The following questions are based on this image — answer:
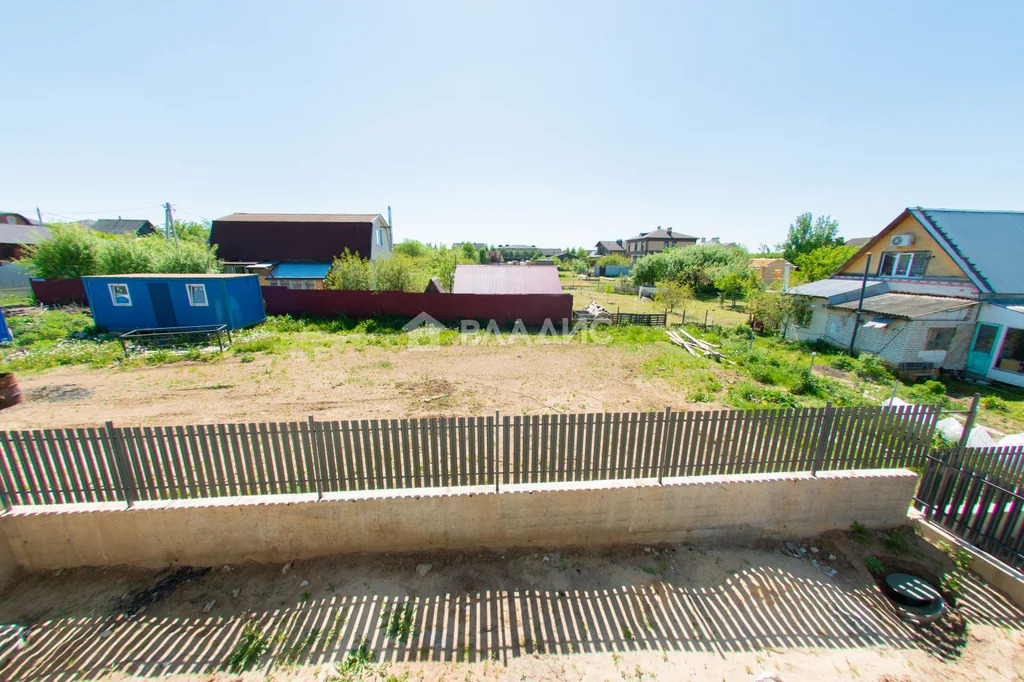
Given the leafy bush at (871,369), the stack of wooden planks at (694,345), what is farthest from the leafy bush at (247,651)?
the leafy bush at (871,369)

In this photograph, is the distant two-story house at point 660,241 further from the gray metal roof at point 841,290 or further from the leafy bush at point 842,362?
the leafy bush at point 842,362

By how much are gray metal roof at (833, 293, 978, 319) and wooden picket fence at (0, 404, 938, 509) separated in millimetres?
11785

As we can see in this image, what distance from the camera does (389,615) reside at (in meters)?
3.96

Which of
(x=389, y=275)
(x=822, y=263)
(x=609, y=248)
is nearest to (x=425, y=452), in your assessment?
(x=389, y=275)

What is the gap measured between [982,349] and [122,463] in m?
23.4

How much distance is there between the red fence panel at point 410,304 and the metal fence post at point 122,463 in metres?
15.4

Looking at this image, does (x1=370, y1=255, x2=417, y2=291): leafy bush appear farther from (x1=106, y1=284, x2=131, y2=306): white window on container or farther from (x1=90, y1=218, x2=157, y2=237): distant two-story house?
(x1=90, y1=218, x2=157, y2=237): distant two-story house

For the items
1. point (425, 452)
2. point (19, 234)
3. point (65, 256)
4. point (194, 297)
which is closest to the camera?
point (425, 452)

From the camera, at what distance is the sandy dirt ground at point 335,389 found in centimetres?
874

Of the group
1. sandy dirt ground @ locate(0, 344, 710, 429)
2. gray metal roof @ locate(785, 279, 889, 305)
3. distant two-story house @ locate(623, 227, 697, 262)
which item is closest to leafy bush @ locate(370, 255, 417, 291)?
sandy dirt ground @ locate(0, 344, 710, 429)

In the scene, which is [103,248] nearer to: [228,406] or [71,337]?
[71,337]

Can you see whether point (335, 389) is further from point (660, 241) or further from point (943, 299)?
point (660, 241)

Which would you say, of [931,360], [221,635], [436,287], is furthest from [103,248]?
[931,360]

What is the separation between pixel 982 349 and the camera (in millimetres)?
13656
